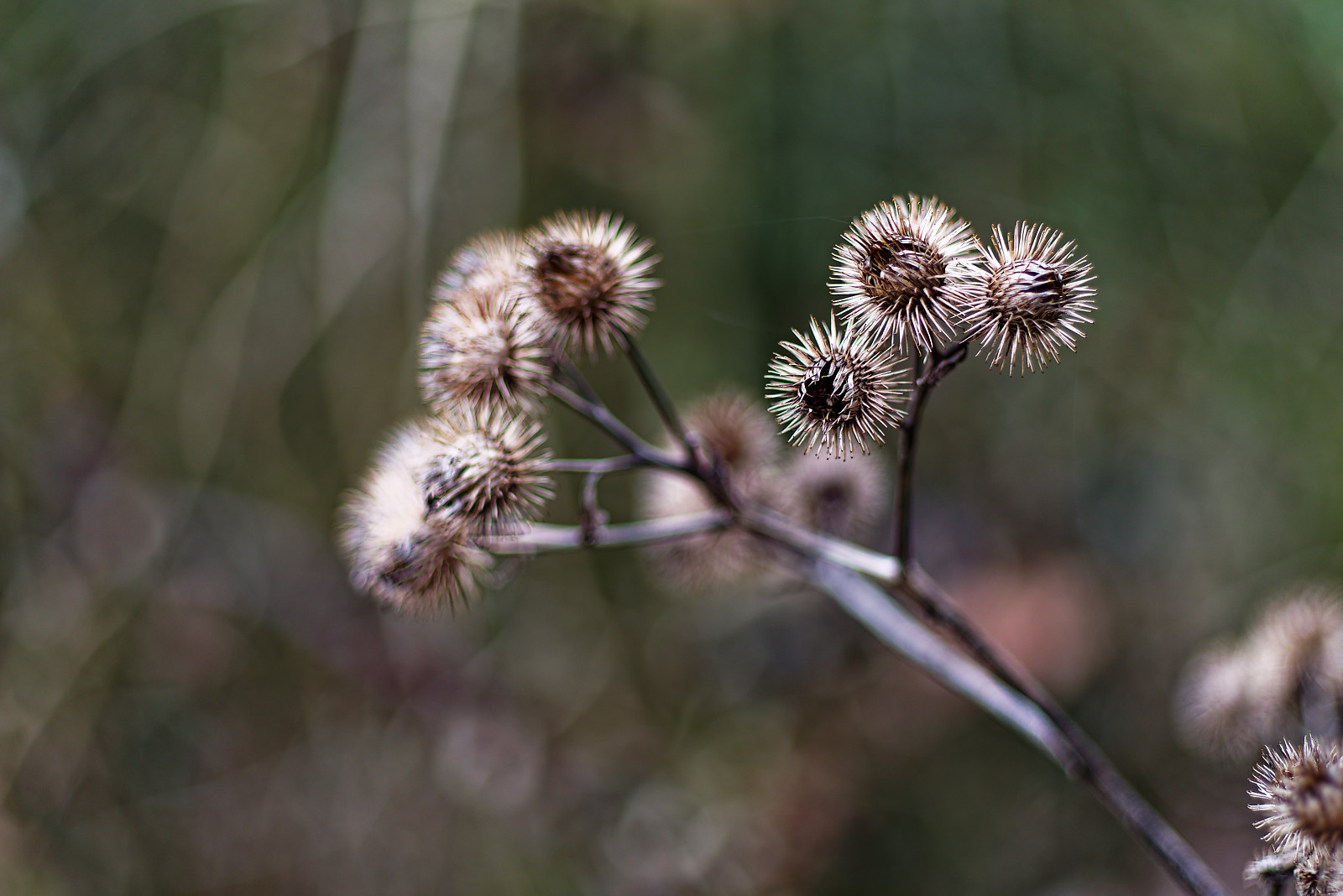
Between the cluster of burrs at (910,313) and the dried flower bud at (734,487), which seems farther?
the dried flower bud at (734,487)

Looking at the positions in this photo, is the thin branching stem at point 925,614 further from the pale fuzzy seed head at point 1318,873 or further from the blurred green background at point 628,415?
the blurred green background at point 628,415

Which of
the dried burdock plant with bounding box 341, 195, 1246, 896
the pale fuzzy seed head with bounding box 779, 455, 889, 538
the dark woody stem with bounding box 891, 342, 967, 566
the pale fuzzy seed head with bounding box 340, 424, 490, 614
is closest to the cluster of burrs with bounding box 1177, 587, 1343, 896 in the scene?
the dried burdock plant with bounding box 341, 195, 1246, 896

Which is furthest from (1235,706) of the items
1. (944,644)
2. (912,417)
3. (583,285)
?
(583,285)

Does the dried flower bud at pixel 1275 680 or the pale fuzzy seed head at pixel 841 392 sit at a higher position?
the pale fuzzy seed head at pixel 841 392

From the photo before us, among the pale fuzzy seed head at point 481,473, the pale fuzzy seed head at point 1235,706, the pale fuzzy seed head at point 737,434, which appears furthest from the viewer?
the pale fuzzy seed head at point 737,434

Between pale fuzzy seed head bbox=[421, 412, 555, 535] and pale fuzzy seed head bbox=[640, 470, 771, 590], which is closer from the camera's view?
pale fuzzy seed head bbox=[421, 412, 555, 535]

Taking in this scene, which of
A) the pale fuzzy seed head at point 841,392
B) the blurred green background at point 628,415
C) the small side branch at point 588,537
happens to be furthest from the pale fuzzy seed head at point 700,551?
the blurred green background at point 628,415

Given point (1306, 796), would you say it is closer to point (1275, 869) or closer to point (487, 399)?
point (1275, 869)

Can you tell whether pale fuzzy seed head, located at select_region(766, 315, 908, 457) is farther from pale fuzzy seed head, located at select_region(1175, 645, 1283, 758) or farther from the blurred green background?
the blurred green background
